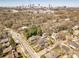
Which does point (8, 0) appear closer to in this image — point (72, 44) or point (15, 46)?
point (15, 46)

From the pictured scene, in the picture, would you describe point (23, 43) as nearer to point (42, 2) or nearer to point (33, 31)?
point (33, 31)

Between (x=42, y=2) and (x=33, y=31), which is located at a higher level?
(x=42, y=2)

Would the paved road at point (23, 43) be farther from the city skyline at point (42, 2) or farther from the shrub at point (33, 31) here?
the city skyline at point (42, 2)

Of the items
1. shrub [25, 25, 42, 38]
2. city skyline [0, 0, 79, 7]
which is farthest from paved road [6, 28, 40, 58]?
city skyline [0, 0, 79, 7]

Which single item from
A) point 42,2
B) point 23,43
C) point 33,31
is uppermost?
point 42,2

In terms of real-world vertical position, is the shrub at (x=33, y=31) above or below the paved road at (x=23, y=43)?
above

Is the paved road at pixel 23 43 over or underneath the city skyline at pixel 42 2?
underneath

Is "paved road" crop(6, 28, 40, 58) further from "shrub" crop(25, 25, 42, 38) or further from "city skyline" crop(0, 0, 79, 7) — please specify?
"city skyline" crop(0, 0, 79, 7)

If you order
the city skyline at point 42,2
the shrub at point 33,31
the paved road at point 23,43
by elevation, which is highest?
the city skyline at point 42,2

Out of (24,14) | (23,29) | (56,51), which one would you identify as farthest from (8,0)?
(56,51)

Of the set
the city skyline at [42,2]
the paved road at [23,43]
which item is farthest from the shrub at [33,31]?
the city skyline at [42,2]

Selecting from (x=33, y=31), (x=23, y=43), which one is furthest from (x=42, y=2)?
(x=23, y=43)
